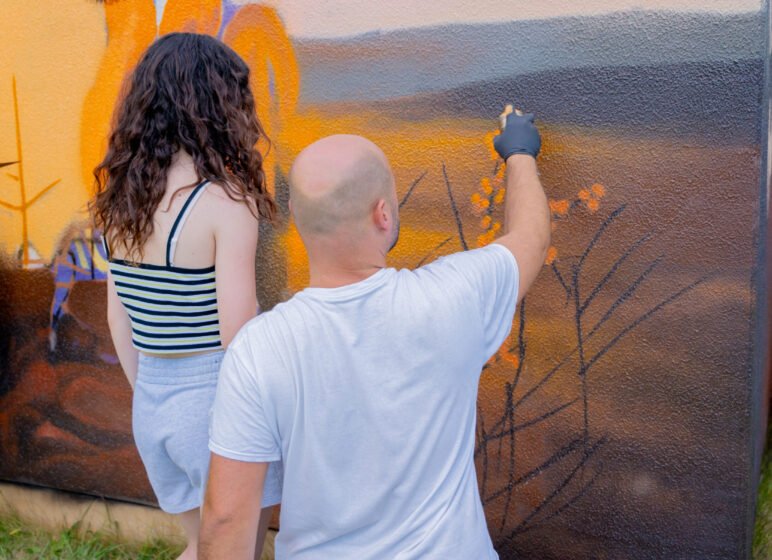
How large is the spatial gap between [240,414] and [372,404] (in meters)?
0.24

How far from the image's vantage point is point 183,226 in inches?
63.7

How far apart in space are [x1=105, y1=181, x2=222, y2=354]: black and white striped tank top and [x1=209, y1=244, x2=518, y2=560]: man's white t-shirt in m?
0.48

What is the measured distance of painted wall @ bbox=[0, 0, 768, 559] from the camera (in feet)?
6.46

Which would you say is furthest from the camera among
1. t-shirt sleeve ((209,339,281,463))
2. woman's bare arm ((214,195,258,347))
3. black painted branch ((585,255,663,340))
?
black painted branch ((585,255,663,340))

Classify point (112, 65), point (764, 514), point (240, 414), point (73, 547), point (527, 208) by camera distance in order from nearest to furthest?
1. point (240, 414)
2. point (527, 208)
3. point (764, 514)
4. point (112, 65)
5. point (73, 547)

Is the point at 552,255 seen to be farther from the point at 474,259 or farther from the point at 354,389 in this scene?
the point at 354,389

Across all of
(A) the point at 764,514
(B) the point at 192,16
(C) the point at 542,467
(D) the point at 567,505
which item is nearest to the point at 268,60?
(B) the point at 192,16

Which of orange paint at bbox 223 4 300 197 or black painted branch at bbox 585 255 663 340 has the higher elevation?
orange paint at bbox 223 4 300 197

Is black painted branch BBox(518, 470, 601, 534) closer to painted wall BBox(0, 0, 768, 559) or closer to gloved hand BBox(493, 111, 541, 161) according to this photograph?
painted wall BBox(0, 0, 768, 559)

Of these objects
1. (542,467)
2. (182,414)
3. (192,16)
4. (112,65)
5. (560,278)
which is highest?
(192,16)

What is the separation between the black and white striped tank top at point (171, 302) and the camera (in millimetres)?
1666

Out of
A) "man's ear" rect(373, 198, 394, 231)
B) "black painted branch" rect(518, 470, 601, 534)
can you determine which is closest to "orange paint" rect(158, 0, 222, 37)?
"man's ear" rect(373, 198, 394, 231)

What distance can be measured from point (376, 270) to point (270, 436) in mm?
373

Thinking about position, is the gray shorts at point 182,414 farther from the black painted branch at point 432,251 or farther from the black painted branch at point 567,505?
the black painted branch at point 567,505
